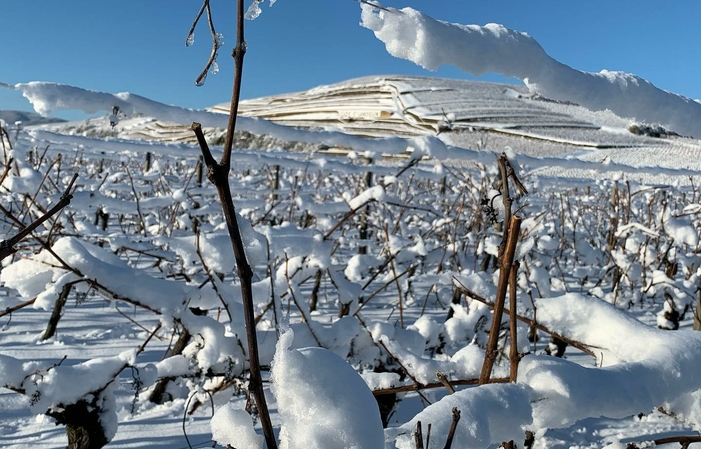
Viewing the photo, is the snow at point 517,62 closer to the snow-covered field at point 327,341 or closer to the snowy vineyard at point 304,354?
the snow-covered field at point 327,341

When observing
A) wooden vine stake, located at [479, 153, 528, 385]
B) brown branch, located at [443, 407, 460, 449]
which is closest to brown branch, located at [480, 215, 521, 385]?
wooden vine stake, located at [479, 153, 528, 385]

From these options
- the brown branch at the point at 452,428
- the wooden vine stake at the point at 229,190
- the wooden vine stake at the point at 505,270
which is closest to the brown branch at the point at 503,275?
the wooden vine stake at the point at 505,270

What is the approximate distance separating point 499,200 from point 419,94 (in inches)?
923

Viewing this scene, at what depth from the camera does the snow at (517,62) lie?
1.41ft

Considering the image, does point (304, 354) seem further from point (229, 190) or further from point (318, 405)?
point (229, 190)

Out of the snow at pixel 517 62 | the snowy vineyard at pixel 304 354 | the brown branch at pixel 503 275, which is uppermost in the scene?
the snow at pixel 517 62

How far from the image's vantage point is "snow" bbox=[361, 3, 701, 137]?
1.41 feet

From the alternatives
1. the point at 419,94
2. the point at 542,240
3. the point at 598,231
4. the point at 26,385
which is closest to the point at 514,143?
the point at 419,94

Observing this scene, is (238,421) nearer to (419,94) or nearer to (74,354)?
(74,354)

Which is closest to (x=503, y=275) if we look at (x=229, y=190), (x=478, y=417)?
(x=478, y=417)

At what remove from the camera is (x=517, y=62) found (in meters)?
0.50

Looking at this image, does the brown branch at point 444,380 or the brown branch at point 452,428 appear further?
the brown branch at point 444,380

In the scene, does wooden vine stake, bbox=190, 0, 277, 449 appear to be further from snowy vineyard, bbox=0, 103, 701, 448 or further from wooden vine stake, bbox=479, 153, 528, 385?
wooden vine stake, bbox=479, 153, 528, 385

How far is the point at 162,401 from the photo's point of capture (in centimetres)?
198
